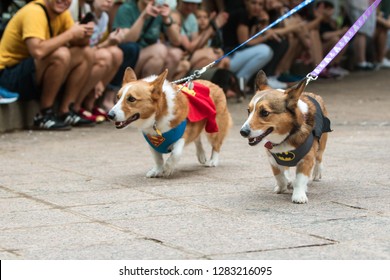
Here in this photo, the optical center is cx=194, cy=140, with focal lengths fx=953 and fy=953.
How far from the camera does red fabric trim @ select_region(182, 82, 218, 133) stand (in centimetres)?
731

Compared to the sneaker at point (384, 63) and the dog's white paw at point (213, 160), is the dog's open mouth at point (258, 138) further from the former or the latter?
the sneaker at point (384, 63)

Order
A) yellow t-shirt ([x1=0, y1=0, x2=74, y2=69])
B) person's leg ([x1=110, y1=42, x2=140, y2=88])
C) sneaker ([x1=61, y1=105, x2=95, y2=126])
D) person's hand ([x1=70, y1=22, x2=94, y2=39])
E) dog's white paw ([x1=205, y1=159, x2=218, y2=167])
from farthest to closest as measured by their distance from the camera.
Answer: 1. person's leg ([x1=110, y1=42, x2=140, y2=88])
2. sneaker ([x1=61, y1=105, x2=95, y2=126])
3. person's hand ([x1=70, y1=22, x2=94, y2=39])
4. yellow t-shirt ([x1=0, y1=0, x2=74, y2=69])
5. dog's white paw ([x1=205, y1=159, x2=218, y2=167])

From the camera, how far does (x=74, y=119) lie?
10.6m

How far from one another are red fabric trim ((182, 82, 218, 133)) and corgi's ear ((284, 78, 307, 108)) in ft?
4.87

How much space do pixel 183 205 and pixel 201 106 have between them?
1.58m

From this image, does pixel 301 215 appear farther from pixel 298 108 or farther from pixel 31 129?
pixel 31 129

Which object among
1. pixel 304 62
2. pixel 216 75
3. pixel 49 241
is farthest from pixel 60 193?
pixel 304 62

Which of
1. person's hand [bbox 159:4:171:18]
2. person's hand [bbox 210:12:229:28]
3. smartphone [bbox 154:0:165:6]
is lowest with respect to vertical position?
person's hand [bbox 210:12:229:28]

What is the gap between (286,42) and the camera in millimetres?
14953

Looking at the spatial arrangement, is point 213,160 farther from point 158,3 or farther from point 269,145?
point 158,3

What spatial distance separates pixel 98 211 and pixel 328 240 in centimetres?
158

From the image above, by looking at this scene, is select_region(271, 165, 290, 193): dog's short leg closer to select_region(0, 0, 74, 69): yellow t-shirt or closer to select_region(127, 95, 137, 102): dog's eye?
A: select_region(127, 95, 137, 102): dog's eye

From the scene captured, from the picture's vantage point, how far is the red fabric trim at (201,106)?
7.31 m

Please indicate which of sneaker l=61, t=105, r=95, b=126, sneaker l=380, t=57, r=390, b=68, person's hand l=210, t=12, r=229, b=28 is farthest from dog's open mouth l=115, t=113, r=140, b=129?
sneaker l=380, t=57, r=390, b=68
